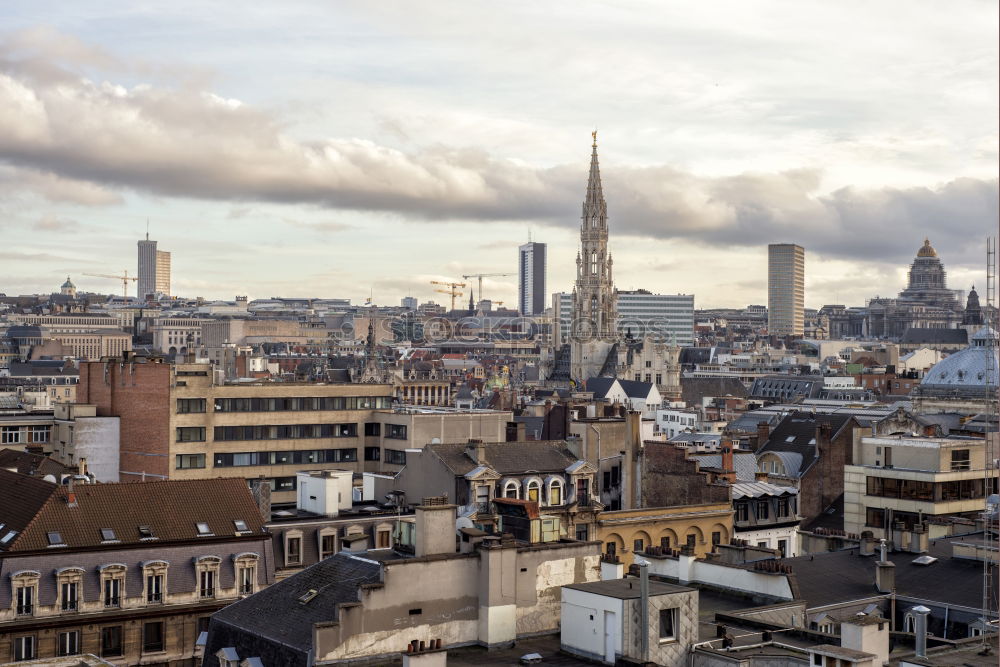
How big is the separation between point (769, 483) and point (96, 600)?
40014 millimetres

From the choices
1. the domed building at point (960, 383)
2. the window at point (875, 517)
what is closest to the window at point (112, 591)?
the window at point (875, 517)

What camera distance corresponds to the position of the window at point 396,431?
301 ft

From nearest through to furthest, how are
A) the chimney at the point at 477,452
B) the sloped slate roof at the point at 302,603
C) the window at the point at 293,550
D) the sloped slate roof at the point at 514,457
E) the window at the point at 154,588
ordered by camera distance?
the sloped slate roof at the point at 302,603, the window at the point at 154,588, the window at the point at 293,550, the chimney at the point at 477,452, the sloped slate roof at the point at 514,457

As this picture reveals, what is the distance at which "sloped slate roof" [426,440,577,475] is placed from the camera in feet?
206

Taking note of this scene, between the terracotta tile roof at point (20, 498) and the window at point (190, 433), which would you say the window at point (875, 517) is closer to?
the terracotta tile roof at point (20, 498)

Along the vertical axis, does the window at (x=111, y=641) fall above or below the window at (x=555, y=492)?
below

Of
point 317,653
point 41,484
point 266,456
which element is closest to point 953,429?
point 266,456

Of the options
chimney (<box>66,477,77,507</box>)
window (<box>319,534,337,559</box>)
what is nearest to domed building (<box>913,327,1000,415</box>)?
window (<box>319,534,337,559</box>)

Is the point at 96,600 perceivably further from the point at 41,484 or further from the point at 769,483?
the point at 769,483

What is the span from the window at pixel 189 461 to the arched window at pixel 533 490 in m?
32.3

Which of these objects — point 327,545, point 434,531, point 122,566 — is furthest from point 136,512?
point 434,531

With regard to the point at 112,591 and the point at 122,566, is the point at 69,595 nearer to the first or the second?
the point at 112,591

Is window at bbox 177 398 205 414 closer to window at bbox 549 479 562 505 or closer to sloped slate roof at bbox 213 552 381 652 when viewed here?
window at bbox 549 479 562 505

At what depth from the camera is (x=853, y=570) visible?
158 feet
